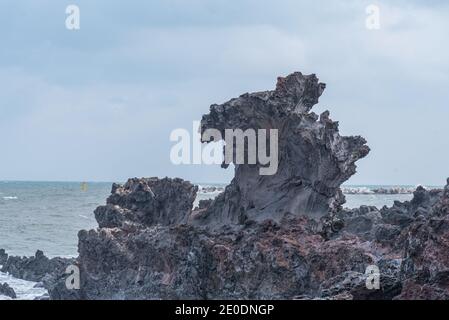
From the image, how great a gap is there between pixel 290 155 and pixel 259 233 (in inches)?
128

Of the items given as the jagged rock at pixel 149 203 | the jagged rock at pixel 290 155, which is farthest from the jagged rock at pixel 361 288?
the jagged rock at pixel 149 203

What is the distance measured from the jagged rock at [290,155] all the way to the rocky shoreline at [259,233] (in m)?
0.03

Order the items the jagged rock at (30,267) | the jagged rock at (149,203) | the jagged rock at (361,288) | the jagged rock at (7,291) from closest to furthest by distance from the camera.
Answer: the jagged rock at (361,288)
the jagged rock at (149,203)
the jagged rock at (7,291)
the jagged rock at (30,267)

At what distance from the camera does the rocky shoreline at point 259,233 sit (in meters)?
19.3

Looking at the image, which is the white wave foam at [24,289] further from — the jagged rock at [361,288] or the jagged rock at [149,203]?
the jagged rock at [361,288]

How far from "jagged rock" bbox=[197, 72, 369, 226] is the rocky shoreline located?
1.2 inches

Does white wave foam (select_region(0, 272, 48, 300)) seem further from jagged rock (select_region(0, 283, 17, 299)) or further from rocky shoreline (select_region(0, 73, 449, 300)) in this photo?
rocky shoreline (select_region(0, 73, 449, 300))

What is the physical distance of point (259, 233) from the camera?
2041cm

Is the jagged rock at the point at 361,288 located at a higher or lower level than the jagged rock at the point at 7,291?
higher

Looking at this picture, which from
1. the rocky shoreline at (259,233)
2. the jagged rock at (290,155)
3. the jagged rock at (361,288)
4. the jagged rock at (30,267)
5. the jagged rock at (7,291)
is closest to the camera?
the jagged rock at (361,288)

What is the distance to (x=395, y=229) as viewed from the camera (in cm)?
2238
